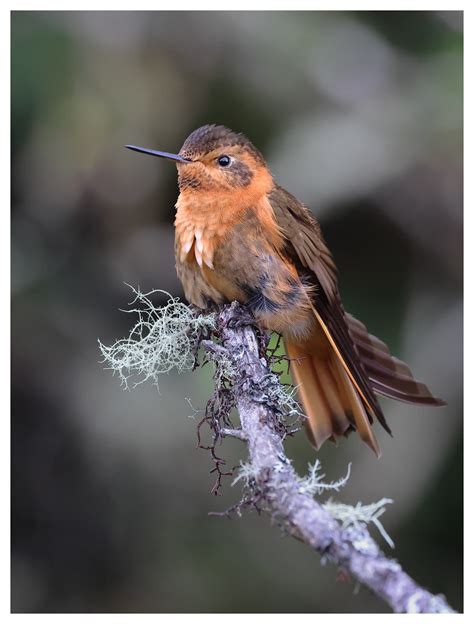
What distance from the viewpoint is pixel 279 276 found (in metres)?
3.25

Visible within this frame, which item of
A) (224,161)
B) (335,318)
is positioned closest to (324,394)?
(335,318)

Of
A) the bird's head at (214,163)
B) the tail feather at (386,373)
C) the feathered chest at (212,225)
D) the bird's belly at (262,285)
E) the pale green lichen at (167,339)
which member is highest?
the bird's head at (214,163)

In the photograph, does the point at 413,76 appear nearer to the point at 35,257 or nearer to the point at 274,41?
the point at 274,41

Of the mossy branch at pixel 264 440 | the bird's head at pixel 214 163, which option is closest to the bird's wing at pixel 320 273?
the bird's head at pixel 214 163

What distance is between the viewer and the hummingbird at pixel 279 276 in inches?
126

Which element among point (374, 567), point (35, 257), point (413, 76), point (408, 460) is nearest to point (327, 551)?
point (374, 567)

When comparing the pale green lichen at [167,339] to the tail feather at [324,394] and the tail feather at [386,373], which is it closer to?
the tail feather at [324,394]

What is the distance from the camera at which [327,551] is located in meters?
1.66

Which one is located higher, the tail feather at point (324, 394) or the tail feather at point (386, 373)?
the tail feather at point (386, 373)

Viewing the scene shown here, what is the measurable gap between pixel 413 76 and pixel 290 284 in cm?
239

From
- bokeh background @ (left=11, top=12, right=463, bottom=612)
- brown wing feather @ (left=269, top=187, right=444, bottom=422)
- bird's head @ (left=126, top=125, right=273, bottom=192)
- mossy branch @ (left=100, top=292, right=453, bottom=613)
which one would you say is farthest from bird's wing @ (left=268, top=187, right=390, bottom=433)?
bokeh background @ (left=11, top=12, right=463, bottom=612)

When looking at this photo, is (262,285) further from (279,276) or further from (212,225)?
(212,225)

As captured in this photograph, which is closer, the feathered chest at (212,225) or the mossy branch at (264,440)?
the mossy branch at (264,440)

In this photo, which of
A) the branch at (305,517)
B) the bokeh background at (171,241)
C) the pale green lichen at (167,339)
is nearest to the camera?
the branch at (305,517)
